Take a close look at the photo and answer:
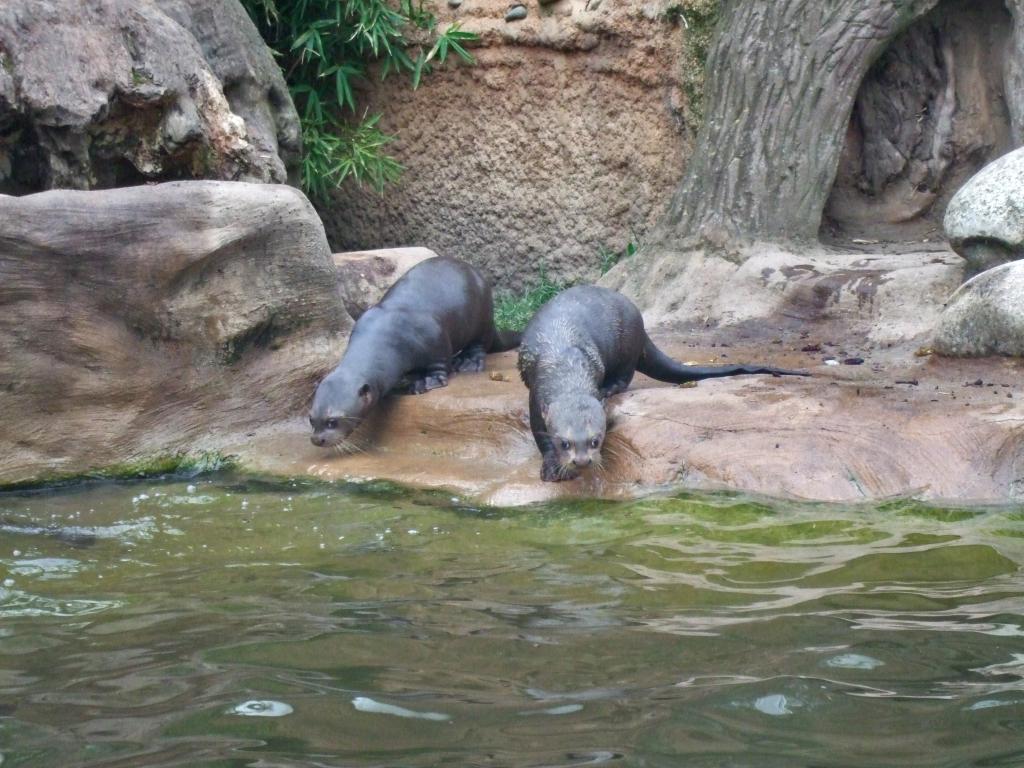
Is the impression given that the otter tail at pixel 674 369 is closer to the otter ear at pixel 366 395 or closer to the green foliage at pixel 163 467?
the otter ear at pixel 366 395

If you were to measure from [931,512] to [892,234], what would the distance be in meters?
3.64

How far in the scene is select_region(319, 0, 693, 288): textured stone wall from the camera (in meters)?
7.49

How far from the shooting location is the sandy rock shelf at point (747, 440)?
3.87 meters

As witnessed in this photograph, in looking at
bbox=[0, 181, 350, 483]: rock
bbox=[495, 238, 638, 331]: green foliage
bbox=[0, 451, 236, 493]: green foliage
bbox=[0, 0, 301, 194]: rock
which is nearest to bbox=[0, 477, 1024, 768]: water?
bbox=[0, 451, 236, 493]: green foliage

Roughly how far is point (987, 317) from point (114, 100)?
3.64 metres

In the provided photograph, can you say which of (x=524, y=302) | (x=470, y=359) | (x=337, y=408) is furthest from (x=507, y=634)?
(x=524, y=302)

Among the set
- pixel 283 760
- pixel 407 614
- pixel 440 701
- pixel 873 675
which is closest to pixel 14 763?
pixel 283 760

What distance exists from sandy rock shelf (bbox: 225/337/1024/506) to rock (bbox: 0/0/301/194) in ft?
4.87

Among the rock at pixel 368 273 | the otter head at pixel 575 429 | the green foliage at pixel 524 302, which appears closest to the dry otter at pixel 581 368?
the otter head at pixel 575 429

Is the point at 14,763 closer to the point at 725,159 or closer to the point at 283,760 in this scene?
the point at 283,760

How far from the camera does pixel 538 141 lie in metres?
7.88

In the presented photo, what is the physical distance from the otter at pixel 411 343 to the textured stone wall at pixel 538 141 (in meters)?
1.98

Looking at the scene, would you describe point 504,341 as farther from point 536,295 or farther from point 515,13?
point 515,13

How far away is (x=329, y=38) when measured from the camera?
25.6 feet
